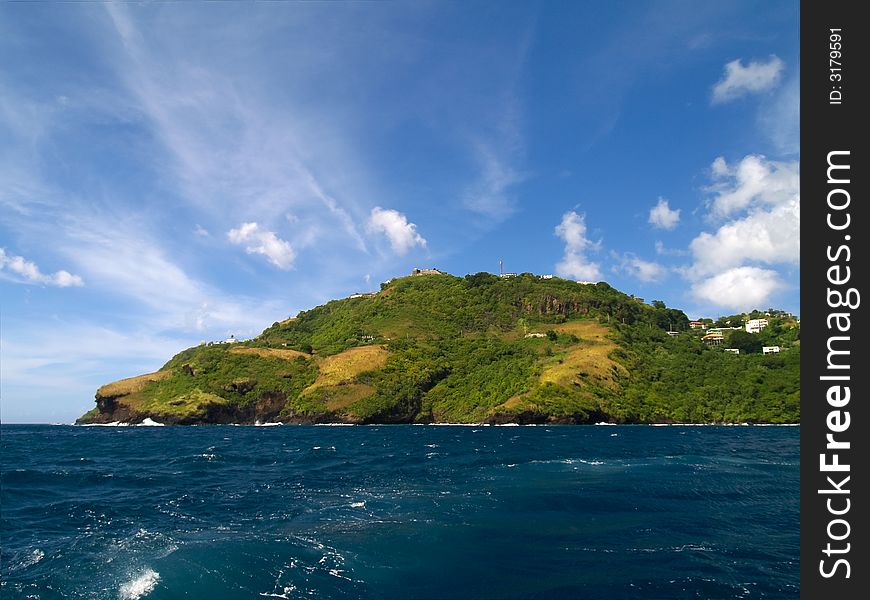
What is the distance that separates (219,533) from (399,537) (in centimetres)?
749

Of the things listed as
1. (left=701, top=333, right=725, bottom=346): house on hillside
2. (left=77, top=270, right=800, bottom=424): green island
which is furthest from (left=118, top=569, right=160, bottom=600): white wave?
(left=701, top=333, right=725, bottom=346): house on hillside

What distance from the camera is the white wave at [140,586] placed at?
46.5 ft

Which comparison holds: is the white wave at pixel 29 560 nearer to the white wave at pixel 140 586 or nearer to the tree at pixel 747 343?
the white wave at pixel 140 586

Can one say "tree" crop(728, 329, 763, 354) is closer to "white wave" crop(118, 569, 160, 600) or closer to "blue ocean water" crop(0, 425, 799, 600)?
"blue ocean water" crop(0, 425, 799, 600)

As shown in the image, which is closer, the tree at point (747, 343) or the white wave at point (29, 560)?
the white wave at point (29, 560)

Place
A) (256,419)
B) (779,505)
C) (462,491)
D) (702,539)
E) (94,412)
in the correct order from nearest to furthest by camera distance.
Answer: (702,539) < (779,505) < (462,491) < (256,419) < (94,412)

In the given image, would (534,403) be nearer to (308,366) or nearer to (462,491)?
(308,366)

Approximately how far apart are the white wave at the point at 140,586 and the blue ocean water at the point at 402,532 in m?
0.07

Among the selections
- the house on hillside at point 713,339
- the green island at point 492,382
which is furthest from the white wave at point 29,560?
the house on hillside at point 713,339

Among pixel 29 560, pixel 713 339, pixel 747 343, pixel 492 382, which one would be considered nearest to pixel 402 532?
pixel 29 560

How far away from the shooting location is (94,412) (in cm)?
17650

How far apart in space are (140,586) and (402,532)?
960 cm

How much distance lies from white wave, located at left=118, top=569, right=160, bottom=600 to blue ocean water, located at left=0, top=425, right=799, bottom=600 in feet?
0.24

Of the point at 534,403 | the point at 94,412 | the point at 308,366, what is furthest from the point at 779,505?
the point at 94,412
